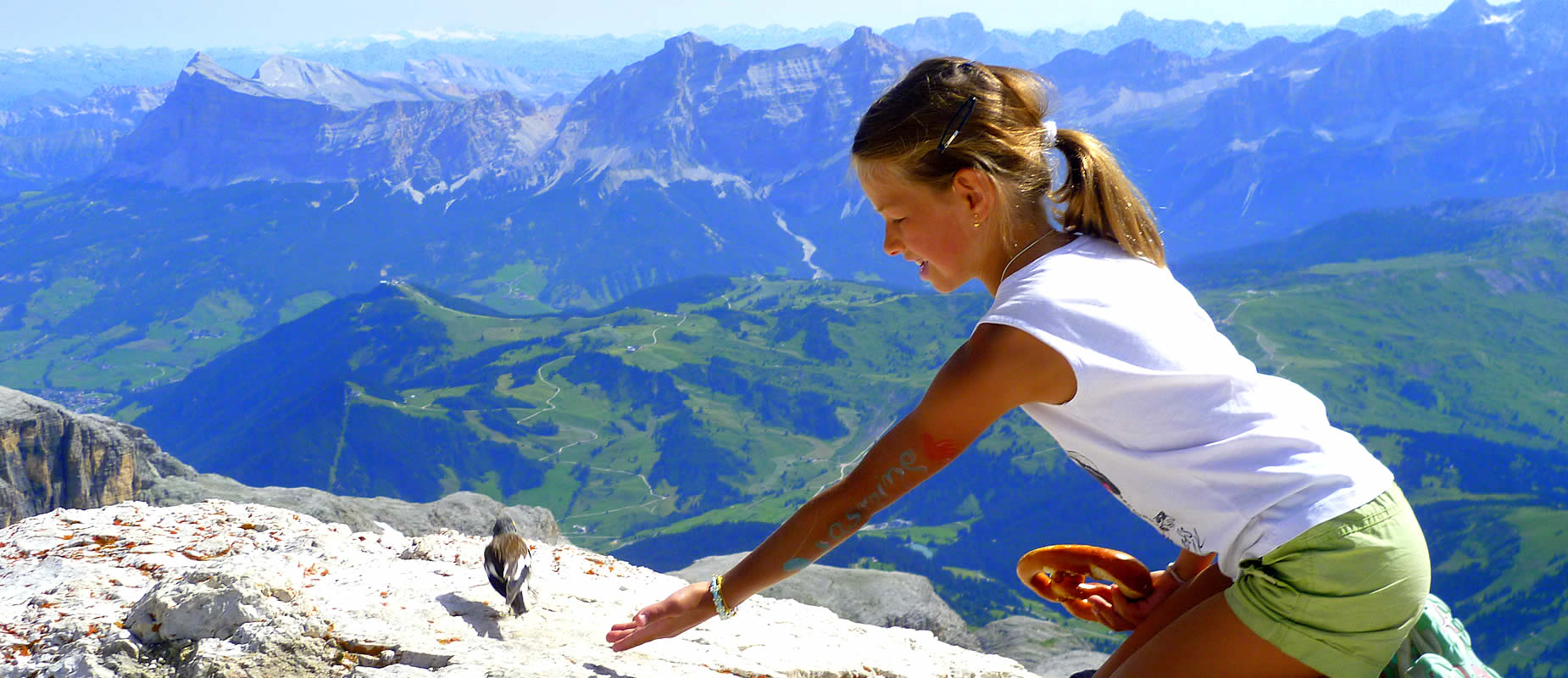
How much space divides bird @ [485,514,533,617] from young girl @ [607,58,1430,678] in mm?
3673

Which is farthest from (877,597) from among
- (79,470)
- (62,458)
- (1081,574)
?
(62,458)

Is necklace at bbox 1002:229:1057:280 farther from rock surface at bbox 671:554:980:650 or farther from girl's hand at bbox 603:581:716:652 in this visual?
rock surface at bbox 671:554:980:650

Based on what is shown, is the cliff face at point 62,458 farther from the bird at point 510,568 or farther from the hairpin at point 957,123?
the hairpin at point 957,123

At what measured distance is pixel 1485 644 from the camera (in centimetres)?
14212

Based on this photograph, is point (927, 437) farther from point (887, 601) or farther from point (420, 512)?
point (887, 601)

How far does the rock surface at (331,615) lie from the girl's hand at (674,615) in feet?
4.95

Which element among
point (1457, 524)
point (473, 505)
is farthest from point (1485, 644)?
point (473, 505)

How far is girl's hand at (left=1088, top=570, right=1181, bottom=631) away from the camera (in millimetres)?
5562

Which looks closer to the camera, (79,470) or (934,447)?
(934,447)

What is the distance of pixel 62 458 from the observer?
59500 mm

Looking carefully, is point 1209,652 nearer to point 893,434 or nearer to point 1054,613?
point 893,434

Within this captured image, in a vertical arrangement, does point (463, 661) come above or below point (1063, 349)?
below

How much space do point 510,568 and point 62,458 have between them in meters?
68.7

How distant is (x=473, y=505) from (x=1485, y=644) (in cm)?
16500
